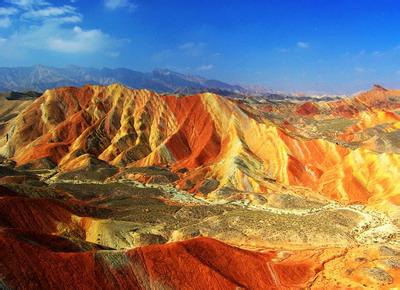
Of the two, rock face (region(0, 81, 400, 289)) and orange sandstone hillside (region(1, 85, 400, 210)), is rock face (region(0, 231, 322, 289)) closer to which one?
rock face (region(0, 81, 400, 289))

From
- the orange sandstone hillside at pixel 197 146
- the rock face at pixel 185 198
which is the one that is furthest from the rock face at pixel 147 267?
the orange sandstone hillside at pixel 197 146

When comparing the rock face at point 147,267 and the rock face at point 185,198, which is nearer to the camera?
the rock face at point 147,267

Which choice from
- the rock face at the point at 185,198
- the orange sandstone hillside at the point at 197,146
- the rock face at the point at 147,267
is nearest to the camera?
the rock face at the point at 147,267

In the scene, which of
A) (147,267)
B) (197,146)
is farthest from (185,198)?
(147,267)

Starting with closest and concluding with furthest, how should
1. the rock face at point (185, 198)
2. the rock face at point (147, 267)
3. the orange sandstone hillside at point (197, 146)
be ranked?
the rock face at point (147, 267) < the rock face at point (185, 198) < the orange sandstone hillside at point (197, 146)

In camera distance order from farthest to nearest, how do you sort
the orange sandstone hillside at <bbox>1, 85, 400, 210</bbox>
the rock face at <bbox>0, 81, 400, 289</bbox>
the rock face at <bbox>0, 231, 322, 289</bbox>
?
the orange sandstone hillside at <bbox>1, 85, 400, 210</bbox> < the rock face at <bbox>0, 81, 400, 289</bbox> < the rock face at <bbox>0, 231, 322, 289</bbox>

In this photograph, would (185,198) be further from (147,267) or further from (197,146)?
(147,267)

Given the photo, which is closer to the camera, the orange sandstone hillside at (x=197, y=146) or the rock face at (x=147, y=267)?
the rock face at (x=147, y=267)

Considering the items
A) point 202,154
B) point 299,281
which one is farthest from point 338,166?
point 299,281

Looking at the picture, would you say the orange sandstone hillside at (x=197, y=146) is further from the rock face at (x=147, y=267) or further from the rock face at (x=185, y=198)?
the rock face at (x=147, y=267)

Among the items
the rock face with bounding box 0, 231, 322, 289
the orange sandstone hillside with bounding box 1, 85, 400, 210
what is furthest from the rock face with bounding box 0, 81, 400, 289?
the orange sandstone hillside with bounding box 1, 85, 400, 210
